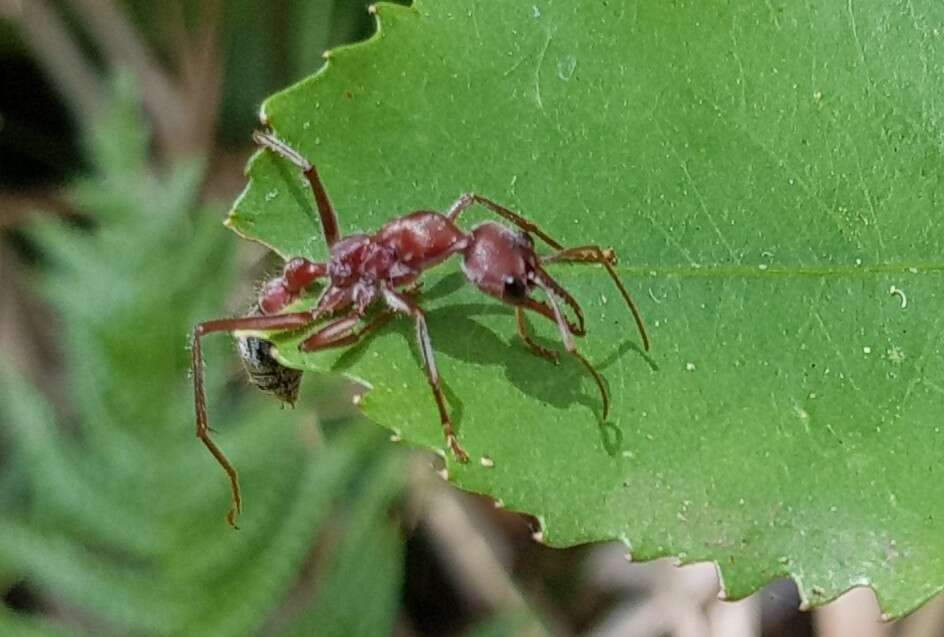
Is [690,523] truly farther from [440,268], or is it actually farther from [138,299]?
[138,299]

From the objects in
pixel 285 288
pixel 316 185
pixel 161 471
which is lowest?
pixel 316 185

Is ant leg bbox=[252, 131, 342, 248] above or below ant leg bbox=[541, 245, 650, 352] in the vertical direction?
above

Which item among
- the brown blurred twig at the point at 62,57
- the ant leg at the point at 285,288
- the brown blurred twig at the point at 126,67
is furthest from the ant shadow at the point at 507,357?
the brown blurred twig at the point at 62,57

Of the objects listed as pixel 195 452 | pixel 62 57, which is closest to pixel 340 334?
pixel 195 452

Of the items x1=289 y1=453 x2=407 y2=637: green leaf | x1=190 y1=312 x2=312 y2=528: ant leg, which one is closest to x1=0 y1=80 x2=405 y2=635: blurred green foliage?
x1=289 y1=453 x2=407 y2=637: green leaf

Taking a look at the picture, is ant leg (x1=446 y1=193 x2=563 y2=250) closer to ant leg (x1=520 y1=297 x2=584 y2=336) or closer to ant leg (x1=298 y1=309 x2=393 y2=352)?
ant leg (x1=520 y1=297 x2=584 y2=336)

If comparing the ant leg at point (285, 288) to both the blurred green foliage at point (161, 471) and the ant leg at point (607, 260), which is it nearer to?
the ant leg at point (607, 260)

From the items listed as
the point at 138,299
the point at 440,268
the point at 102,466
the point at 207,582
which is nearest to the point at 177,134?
the point at 138,299

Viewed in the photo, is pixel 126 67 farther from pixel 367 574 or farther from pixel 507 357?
pixel 507 357
